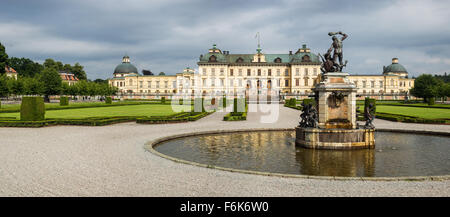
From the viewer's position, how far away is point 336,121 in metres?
11.5

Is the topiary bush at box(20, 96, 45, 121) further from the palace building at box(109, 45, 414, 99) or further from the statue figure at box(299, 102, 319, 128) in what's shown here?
the palace building at box(109, 45, 414, 99)

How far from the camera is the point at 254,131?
640 inches

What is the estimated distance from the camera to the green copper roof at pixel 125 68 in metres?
98.4

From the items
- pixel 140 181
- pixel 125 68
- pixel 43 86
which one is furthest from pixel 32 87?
pixel 140 181

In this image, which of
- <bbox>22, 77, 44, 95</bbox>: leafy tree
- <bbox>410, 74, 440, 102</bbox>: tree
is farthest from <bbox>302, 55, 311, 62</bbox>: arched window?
<bbox>22, 77, 44, 95</bbox>: leafy tree

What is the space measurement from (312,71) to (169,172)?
238 ft

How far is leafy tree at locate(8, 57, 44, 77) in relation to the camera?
311 ft

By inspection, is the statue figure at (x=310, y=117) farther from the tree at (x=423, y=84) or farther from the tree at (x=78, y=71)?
the tree at (x=78, y=71)

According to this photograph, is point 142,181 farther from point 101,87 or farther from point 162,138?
point 101,87

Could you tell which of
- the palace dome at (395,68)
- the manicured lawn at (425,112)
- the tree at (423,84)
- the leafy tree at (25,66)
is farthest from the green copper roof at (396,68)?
the leafy tree at (25,66)

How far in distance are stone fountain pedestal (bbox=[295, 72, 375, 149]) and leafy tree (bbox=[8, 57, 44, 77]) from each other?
103 meters

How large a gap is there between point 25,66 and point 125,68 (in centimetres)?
3096

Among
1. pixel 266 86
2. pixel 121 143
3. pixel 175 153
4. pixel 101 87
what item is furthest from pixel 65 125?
pixel 266 86

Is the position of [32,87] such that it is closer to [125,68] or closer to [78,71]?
[125,68]
